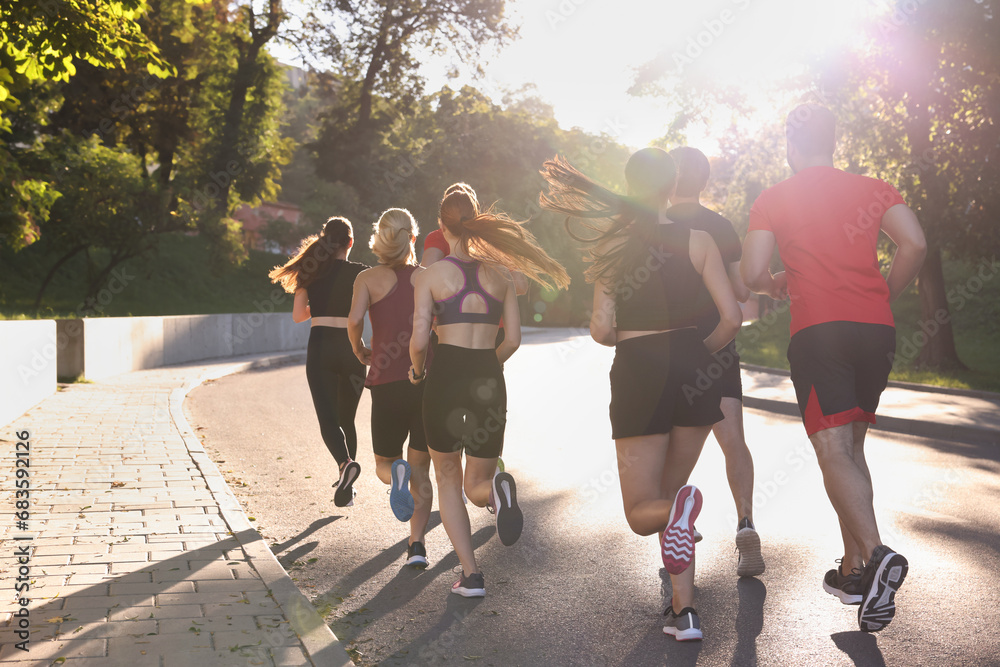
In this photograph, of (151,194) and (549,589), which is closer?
(549,589)

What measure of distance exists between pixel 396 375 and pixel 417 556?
102cm

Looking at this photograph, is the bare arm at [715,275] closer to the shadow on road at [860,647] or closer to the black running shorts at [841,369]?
the black running shorts at [841,369]

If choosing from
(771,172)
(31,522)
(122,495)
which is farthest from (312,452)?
(771,172)

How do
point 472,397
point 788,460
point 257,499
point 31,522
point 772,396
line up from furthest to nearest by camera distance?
1. point 772,396
2. point 788,460
3. point 257,499
4. point 31,522
5. point 472,397

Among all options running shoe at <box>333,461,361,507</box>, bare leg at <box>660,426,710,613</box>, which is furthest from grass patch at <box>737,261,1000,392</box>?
bare leg at <box>660,426,710,613</box>

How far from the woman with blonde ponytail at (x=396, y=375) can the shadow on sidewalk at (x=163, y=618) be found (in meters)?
0.93

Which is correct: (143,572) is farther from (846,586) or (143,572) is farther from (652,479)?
(846,586)

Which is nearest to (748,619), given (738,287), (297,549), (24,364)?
(738,287)

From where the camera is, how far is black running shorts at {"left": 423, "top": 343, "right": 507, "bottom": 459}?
4.52 metres

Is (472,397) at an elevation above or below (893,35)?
below

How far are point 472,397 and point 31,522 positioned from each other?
289 centimetres

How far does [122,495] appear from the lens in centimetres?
632

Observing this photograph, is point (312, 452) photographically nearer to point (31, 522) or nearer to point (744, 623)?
point (31, 522)

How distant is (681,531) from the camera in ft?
12.0
